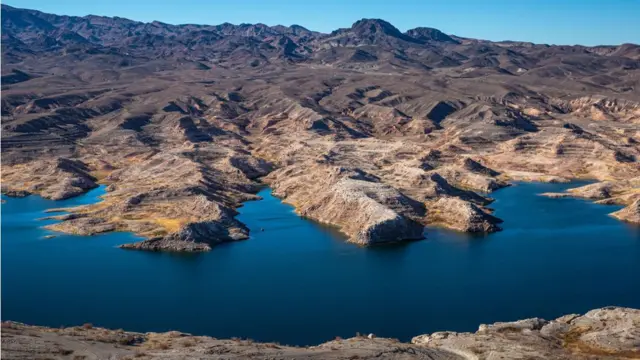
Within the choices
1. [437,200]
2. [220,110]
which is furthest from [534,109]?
[437,200]

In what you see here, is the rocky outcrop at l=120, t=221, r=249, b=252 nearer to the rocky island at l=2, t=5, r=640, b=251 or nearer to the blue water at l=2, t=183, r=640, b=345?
the rocky island at l=2, t=5, r=640, b=251

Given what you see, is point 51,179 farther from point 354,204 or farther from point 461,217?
point 461,217

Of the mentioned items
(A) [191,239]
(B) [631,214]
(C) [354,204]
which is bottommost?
(A) [191,239]

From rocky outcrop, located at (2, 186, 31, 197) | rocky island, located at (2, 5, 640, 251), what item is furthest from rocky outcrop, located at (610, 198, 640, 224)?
rocky outcrop, located at (2, 186, 31, 197)

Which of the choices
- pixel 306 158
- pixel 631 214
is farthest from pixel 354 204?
pixel 306 158

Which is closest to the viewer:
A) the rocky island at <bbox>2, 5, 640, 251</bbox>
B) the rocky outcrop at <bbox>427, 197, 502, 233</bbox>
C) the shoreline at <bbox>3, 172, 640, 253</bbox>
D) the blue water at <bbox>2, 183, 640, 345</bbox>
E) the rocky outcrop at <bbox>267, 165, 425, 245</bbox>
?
the blue water at <bbox>2, 183, 640, 345</bbox>

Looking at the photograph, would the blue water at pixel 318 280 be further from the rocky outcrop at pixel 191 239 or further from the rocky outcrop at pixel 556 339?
the rocky outcrop at pixel 556 339
